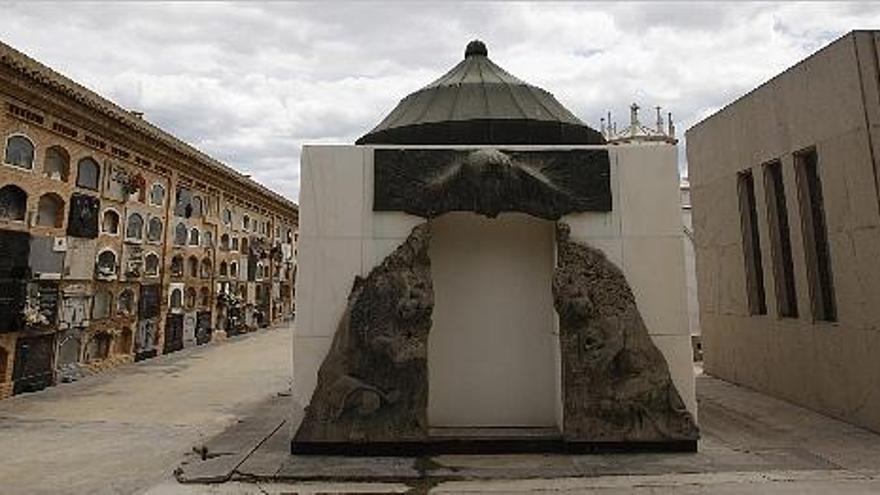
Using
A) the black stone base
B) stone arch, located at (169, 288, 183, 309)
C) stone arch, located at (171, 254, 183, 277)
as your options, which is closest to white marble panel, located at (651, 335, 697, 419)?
the black stone base

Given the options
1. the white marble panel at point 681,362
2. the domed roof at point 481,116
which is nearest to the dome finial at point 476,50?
the domed roof at point 481,116

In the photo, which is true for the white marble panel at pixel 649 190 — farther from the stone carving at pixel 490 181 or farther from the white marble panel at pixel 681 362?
the white marble panel at pixel 681 362

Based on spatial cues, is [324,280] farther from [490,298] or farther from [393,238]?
[490,298]

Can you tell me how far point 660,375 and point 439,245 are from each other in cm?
431

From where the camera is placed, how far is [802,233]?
1193 centimetres

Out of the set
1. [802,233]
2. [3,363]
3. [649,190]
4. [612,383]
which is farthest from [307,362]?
[3,363]

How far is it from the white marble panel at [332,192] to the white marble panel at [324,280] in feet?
0.67

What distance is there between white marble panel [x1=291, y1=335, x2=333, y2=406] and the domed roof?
4384 mm

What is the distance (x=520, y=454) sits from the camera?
8.52 metres

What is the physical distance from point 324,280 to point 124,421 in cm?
655

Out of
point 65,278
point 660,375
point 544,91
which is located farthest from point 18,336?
point 660,375

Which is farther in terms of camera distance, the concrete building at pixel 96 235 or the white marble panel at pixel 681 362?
the concrete building at pixel 96 235

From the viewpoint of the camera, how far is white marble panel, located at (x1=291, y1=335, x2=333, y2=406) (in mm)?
8625

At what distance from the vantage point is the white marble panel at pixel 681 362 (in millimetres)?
8586
